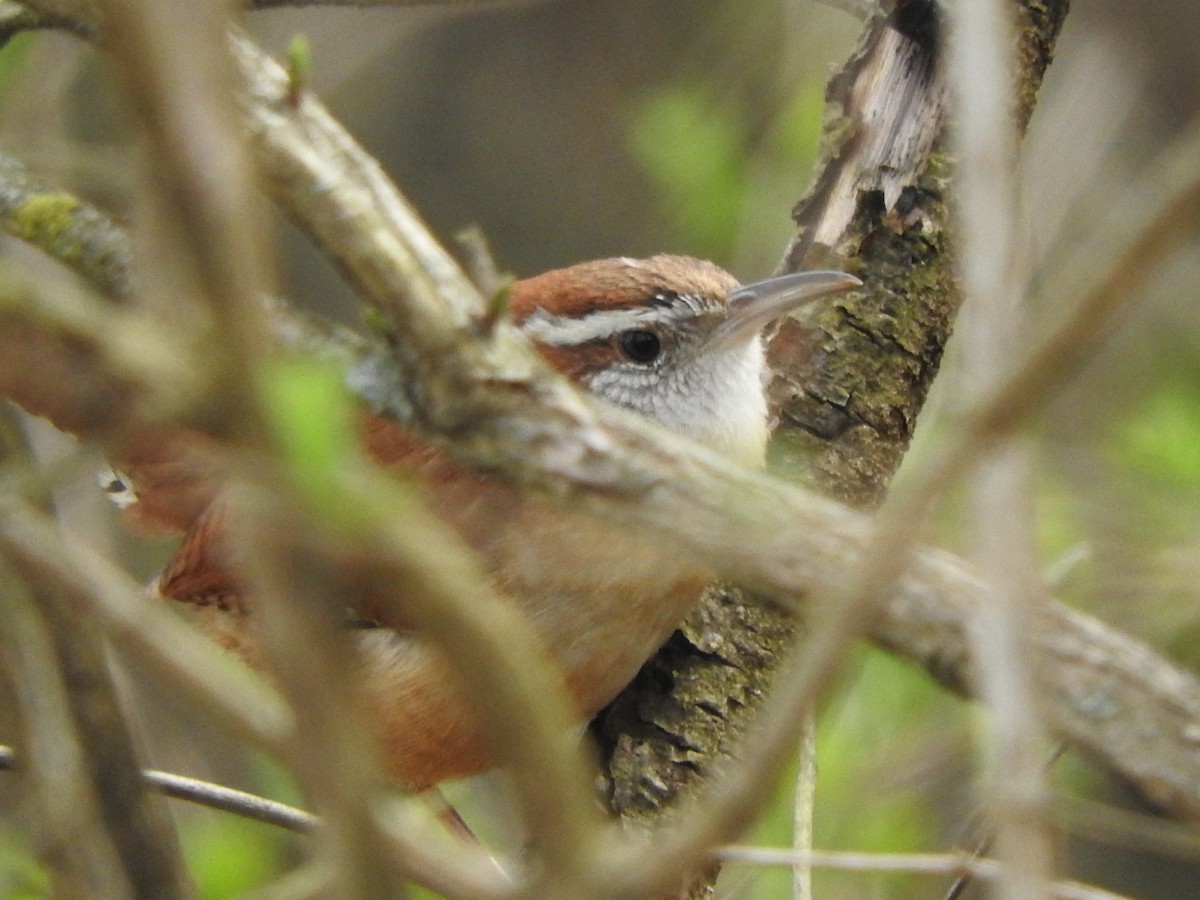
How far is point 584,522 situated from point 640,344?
1.04m

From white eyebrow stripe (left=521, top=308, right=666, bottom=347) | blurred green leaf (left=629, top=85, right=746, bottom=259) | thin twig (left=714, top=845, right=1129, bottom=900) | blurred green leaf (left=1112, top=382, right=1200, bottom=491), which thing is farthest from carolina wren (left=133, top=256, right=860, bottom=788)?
blurred green leaf (left=629, top=85, right=746, bottom=259)

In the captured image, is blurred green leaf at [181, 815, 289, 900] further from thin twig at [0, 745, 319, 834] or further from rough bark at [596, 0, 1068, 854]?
rough bark at [596, 0, 1068, 854]

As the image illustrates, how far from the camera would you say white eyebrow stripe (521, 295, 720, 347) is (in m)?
3.46

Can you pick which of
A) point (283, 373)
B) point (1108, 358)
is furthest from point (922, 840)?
point (283, 373)

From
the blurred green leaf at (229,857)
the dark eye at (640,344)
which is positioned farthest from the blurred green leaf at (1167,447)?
the blurred green leaf at (229,857)

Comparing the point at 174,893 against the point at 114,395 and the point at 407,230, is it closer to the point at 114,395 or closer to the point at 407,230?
the point at 114,395

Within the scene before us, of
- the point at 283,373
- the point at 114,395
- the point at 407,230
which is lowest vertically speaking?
the point at 114,395

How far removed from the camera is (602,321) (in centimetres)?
349

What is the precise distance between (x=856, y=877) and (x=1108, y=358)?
10.2 feet

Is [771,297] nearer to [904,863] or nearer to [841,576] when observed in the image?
[904,863]

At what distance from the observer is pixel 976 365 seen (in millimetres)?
1271

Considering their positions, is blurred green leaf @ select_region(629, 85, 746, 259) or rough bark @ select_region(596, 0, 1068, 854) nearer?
rough bark @ select_region(596, 0, 1068, 854)

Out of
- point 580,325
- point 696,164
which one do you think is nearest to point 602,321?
point 580,325

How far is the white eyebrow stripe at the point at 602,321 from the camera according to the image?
346 centimetres
